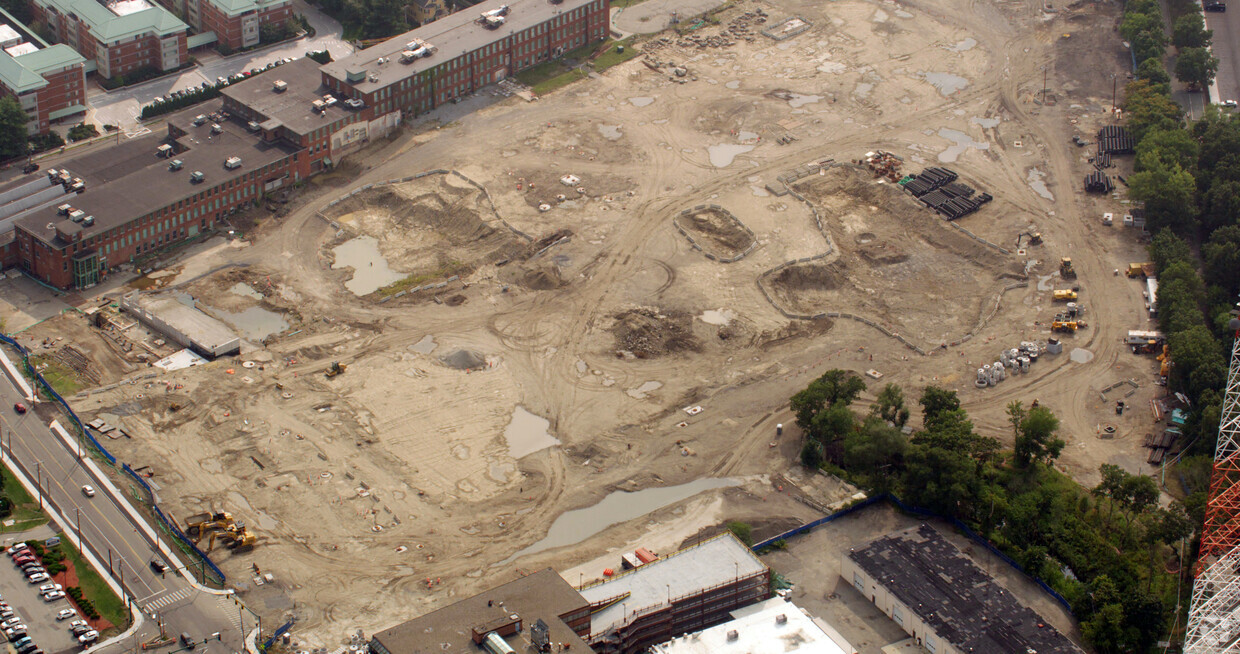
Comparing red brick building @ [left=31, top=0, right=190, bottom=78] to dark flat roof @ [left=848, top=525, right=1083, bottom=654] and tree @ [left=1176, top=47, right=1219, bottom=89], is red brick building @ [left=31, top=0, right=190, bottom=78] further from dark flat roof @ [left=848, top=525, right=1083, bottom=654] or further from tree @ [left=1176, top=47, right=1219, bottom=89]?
tree @ [left=1176, top=47, right=1219, bottom=89]

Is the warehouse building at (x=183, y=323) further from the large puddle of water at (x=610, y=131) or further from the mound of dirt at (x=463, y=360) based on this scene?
the large puddle of water at (x=610, y=131)

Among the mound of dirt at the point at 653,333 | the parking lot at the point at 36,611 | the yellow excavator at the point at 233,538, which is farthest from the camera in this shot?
the mound of dirt at the point at 653,333

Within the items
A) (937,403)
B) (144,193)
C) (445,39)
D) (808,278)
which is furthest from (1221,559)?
(445,39)

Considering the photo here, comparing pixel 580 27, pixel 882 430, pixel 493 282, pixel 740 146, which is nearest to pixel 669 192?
pixel 740 146

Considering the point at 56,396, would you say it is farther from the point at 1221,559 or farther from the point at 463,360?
the point at 1221,559

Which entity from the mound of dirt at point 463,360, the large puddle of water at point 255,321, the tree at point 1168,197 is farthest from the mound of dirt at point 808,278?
the large puddle of water at point 255,321

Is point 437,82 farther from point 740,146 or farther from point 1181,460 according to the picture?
point 1181,460
